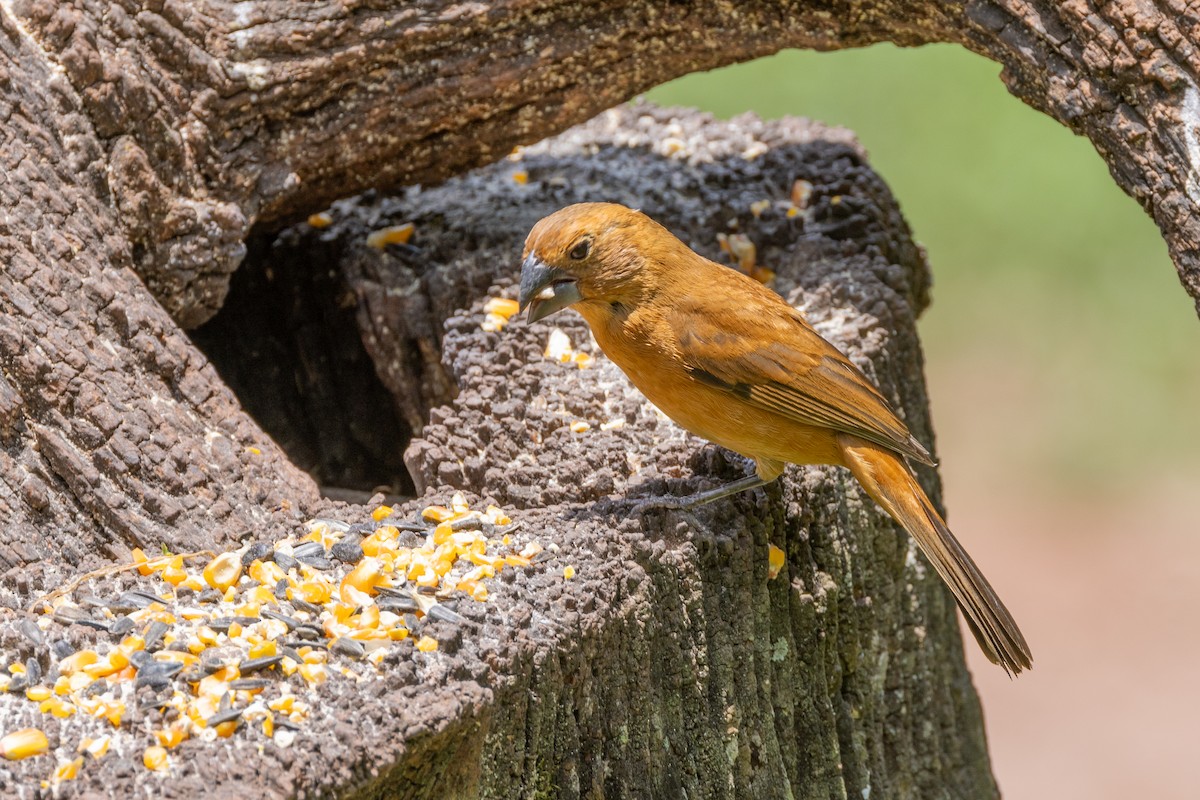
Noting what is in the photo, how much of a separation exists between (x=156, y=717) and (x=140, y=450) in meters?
1.12

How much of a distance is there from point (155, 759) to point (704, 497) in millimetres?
1425

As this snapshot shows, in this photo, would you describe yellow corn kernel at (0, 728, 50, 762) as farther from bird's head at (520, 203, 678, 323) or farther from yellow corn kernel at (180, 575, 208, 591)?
bird's head at (520, 203, 678, 323)

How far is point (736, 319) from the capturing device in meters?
3.37

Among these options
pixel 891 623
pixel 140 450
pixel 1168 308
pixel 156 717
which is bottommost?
pixel 156 717

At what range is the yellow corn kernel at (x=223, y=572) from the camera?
2.79 m

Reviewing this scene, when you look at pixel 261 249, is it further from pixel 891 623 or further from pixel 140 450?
pixel 891 623

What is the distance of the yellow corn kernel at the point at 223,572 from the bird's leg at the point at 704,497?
881 millimetres

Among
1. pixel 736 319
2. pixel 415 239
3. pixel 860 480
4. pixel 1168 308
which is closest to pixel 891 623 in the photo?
pixel 860 480

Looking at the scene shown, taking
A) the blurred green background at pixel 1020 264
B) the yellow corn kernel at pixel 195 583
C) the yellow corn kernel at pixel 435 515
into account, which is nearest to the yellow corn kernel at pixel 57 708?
the yellow corn kernel at pixel 195 583

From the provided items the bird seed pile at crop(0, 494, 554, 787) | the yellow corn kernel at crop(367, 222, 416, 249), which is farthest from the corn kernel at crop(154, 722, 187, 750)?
the yellow corn kernel at crop(367, 222, 416, 249)

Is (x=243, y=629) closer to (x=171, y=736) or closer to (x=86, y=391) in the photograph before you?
(x=171, y=736)

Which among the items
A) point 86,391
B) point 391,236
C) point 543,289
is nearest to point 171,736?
point 86,391

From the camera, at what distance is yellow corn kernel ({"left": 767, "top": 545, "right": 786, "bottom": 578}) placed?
3264mm

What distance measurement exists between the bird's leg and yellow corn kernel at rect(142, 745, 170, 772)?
1191 millimetres
